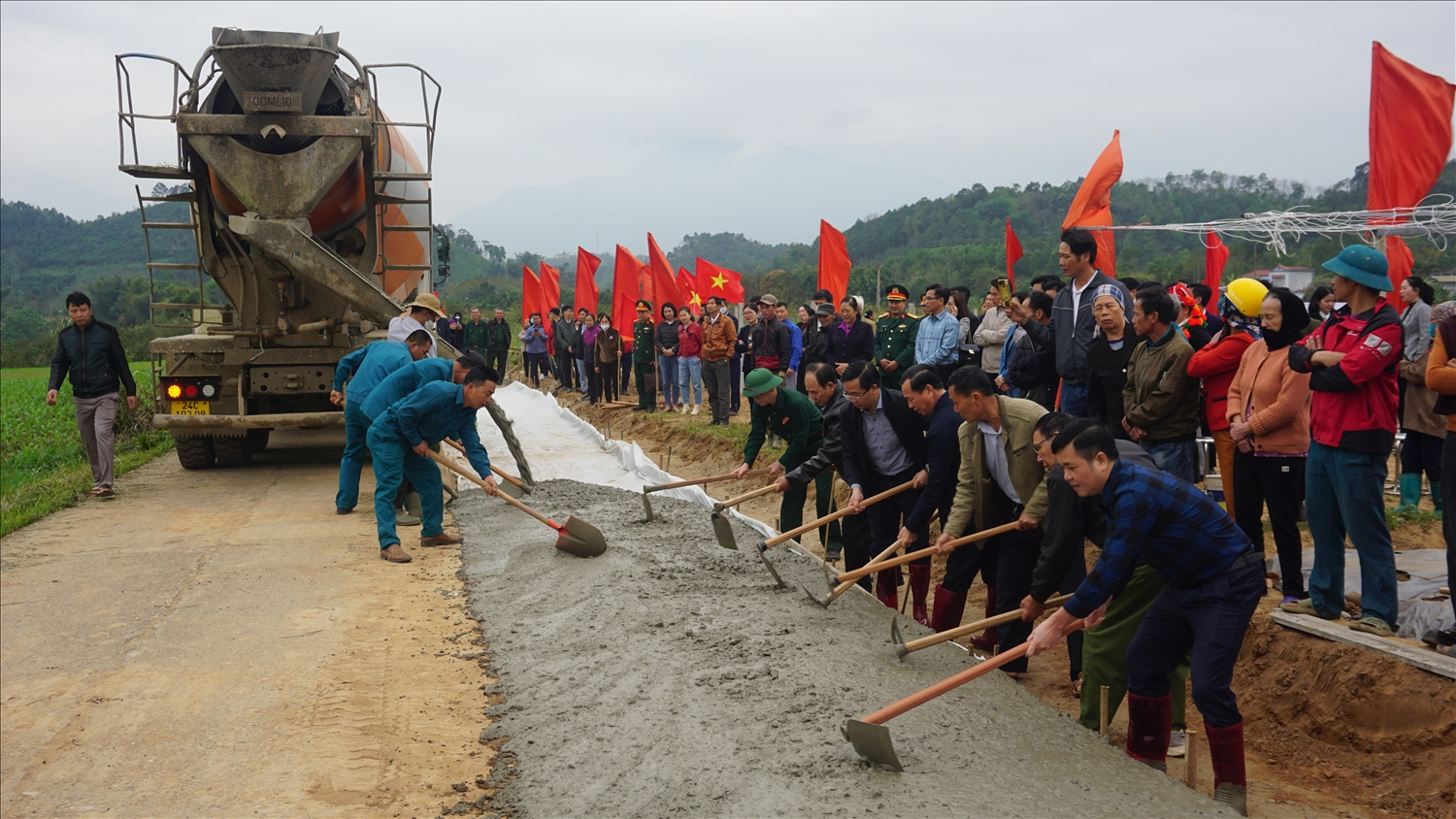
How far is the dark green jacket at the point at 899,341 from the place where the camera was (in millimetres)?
8742

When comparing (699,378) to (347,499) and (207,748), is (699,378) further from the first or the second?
(207,748)

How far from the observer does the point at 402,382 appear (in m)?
7.17

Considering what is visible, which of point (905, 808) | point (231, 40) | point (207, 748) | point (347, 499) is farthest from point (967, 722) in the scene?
point (231, 40)

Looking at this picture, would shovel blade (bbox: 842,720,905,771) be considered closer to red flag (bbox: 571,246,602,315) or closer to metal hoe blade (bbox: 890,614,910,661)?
metal hoe blade (bbox: 890,614,910,661)

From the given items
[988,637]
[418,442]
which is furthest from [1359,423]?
[418,442]

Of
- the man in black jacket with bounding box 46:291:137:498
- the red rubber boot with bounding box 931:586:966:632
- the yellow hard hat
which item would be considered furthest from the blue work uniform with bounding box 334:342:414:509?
the yellow hard hat

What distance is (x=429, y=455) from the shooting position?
682cm

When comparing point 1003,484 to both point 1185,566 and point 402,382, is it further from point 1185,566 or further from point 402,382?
point 402,382

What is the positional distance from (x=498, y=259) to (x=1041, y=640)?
8322cm

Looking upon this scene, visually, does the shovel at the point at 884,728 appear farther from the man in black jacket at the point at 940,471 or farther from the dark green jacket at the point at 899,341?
the dark green jacket at the point at 899,341

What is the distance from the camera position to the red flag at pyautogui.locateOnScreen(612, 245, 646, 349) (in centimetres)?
1633

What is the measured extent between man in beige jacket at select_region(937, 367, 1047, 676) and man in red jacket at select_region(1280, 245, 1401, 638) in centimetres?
120

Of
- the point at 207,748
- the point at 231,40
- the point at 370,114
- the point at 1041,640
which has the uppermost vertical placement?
the point at 231,40

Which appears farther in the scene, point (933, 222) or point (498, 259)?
A: point (498, 259)
